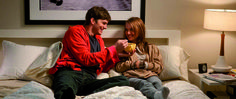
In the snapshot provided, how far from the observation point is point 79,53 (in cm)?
230

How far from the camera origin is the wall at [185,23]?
2.75 metres

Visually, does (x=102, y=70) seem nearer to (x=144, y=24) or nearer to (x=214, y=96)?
(x=144, y=24)

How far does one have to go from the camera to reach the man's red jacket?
231 cm

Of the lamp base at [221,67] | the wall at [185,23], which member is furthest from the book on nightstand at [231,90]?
the wall at [185,23]

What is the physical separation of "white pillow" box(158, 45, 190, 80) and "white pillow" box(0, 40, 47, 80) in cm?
116

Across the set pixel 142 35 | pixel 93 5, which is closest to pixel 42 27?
pixel 93 5

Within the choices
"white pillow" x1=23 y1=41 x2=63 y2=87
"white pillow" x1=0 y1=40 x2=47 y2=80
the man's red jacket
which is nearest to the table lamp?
the man's red jacket

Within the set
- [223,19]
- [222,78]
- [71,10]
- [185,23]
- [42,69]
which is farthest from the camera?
[185,23]

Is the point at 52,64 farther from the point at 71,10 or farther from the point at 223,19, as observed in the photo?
the point at 223,19

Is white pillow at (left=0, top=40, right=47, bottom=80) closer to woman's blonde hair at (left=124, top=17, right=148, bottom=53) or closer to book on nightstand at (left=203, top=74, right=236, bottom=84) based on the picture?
woman's blonde hair at (left=124, top=17, right=148, bottom=53)

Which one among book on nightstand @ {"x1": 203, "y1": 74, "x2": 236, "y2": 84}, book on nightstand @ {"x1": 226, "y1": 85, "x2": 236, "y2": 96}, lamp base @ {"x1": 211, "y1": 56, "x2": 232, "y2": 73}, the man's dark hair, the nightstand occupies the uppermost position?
the man's dark hair

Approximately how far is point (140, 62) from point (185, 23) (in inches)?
29.9

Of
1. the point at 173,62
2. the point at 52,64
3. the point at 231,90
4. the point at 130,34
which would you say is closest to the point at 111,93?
the point at 52,64

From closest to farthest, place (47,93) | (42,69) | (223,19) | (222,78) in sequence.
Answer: (47,93) → (42,69) → (222,78) → (223,19)
